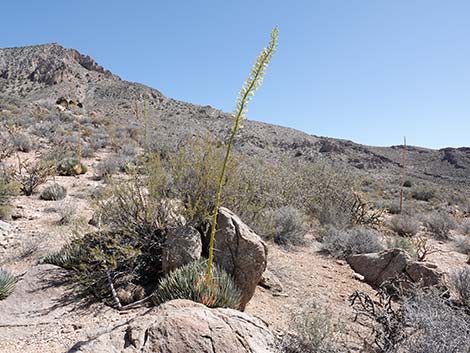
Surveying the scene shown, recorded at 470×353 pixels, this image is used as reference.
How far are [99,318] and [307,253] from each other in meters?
5.05

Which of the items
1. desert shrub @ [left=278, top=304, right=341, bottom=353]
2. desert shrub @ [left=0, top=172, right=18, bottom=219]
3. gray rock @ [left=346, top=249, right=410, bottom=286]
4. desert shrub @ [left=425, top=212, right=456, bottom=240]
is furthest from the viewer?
desert shrub @ [left=425, top=212, right=456, bottom=240]

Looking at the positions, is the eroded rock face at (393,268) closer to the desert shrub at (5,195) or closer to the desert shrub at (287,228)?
the desert shrub at (287,228)

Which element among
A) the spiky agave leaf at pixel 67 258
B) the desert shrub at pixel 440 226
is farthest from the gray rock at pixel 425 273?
the desert shrub at pixel 440 226

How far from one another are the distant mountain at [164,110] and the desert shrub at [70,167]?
2137 centimetres

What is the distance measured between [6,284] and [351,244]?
674 centimetres

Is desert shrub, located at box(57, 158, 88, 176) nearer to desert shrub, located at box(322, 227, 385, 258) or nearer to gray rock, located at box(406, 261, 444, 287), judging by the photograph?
desert shrub, located at box(322, 227, 385, 258)

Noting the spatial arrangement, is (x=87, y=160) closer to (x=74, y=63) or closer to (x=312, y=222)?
(x=312, y=222)

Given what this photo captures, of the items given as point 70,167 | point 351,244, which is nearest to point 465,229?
point 351,244

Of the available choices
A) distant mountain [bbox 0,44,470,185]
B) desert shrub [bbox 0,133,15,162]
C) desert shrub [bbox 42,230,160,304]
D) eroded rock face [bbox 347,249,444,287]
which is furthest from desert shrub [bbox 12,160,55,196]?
distant mountain [bbox 0,44,470,185]

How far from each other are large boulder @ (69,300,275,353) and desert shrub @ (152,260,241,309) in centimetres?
41

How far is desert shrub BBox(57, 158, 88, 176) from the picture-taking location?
10797mm

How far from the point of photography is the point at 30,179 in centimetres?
854

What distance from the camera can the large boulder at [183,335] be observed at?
236cm

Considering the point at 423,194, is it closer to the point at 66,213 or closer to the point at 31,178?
the point at 66,213
